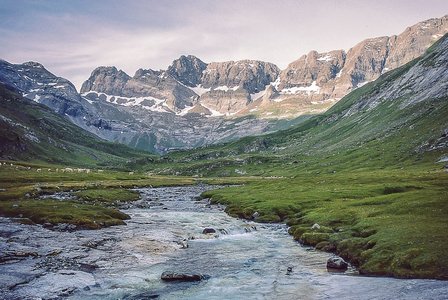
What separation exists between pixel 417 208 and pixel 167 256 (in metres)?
35.2

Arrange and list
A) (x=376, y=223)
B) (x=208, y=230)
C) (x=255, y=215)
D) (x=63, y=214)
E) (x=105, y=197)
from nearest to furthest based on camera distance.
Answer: (x=376, y=223) < (x=208, y=230) < (x=63, y=214) < (x=255, y=215) < (x=105, y=197)

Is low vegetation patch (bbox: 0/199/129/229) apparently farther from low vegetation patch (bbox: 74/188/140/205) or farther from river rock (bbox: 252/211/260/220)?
river rock (bbox: 252/211/260/220)

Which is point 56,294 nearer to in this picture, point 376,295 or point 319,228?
point 376,295

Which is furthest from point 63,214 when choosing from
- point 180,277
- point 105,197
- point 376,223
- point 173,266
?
point 376,223

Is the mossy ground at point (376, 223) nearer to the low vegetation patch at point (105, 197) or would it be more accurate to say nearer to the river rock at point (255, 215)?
the river rock at point (255, 215)

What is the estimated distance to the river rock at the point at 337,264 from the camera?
43250 mm

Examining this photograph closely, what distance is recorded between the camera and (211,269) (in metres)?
46.2

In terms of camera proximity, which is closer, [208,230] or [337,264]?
[337,264]

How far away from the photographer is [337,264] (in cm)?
4331

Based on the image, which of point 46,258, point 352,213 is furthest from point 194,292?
point 352,213

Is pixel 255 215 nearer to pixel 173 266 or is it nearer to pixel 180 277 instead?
pixel 173 266

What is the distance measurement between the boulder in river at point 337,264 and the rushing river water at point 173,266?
1.28 m

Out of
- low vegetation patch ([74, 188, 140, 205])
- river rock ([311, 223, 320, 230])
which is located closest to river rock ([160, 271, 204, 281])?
river rock ([311, 223, 320, 230])

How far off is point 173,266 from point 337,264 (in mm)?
17935
